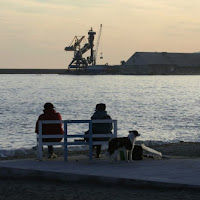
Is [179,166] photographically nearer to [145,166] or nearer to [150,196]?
[145,166]

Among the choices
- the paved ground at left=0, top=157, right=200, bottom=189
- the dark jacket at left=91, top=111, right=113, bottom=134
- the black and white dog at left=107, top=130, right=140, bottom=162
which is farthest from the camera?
the dark jacket at left=91, top=111, right=113, bottom=134

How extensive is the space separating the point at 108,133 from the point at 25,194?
4.02m

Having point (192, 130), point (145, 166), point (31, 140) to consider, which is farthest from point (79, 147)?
point (192, 130)

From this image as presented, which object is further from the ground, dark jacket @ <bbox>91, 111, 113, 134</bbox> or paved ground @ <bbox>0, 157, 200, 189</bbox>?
dark jacket @ <bbox>91, 111, 113, 134</bbox>

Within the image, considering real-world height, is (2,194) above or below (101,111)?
below

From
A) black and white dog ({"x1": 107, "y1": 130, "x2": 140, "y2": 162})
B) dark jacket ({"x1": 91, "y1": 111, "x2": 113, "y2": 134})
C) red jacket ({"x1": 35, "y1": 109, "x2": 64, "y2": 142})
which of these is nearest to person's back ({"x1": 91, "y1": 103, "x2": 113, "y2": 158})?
dark jacket ({"x1": 91, "y1": 111, "x2": 113, "y2": 134})

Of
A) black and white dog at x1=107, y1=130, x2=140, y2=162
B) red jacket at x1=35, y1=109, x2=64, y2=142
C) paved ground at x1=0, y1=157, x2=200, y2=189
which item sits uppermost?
red jacket at x1=35, y1=109, x2=64, y2=142

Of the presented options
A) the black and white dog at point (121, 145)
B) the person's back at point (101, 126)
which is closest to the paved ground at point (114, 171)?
the black and white dog at point (121, 145)

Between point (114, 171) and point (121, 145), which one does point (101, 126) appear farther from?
point (114, 171)

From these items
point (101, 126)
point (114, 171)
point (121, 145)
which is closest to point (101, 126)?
point (101, 126)

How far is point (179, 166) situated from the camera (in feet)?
44.8

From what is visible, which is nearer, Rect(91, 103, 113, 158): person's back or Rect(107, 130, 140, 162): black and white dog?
Rect(107, 130, 140, 162): black and white dog

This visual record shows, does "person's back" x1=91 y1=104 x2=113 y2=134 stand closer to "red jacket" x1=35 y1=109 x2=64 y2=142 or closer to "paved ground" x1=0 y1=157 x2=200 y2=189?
"paved ground" x1=0 y1=157 x2=200 y2=189

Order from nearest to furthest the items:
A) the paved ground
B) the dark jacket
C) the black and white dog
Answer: the paved ground, the black and white dog, the dark jacket
